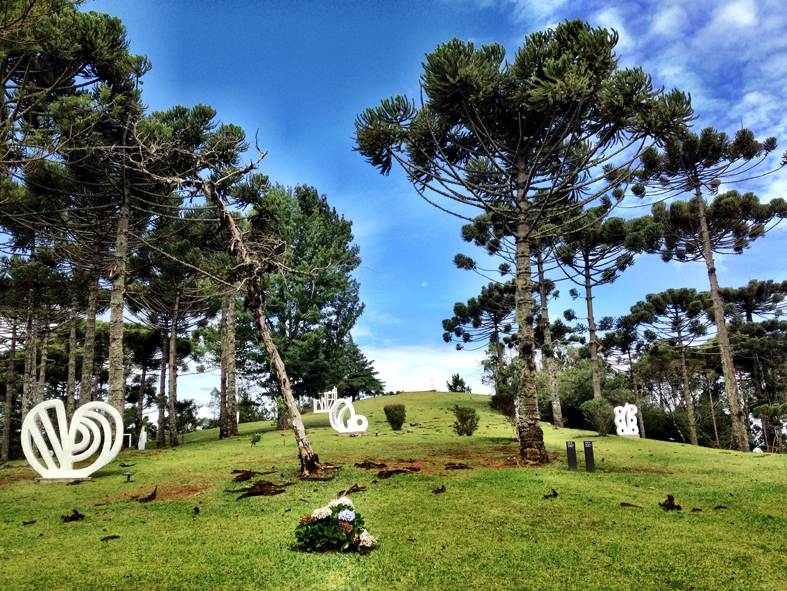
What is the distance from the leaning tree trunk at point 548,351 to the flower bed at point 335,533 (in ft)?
58.5

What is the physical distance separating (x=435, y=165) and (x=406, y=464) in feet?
22.8

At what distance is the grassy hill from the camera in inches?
152

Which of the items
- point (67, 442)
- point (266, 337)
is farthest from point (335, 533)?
point (67, 442)

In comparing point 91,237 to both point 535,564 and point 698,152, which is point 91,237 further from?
point 698,152

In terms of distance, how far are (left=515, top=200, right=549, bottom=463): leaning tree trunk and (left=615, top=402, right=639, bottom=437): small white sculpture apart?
9604 mm

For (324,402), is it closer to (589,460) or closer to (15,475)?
(15,475)

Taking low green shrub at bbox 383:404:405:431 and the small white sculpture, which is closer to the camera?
low green shrub at bbox 383:404:405:431

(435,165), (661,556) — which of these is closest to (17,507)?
(661,556)

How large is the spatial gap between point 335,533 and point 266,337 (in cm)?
465

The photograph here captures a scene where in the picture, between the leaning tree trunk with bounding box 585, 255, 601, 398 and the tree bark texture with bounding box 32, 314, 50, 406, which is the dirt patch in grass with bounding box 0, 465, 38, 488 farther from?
the leaning tree trunk with bounding box 585, 255, 601, 398

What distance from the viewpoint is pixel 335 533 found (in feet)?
14.4

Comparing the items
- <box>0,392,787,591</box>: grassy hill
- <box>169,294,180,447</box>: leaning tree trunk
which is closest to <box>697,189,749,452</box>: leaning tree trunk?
<box>0,392,787,591</box>: grassy hill

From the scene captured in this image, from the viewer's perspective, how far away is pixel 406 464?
9031 mm

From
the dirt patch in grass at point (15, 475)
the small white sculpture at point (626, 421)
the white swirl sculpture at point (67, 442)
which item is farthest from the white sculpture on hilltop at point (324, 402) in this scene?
the white swirl sculpture at point (67, 442)
